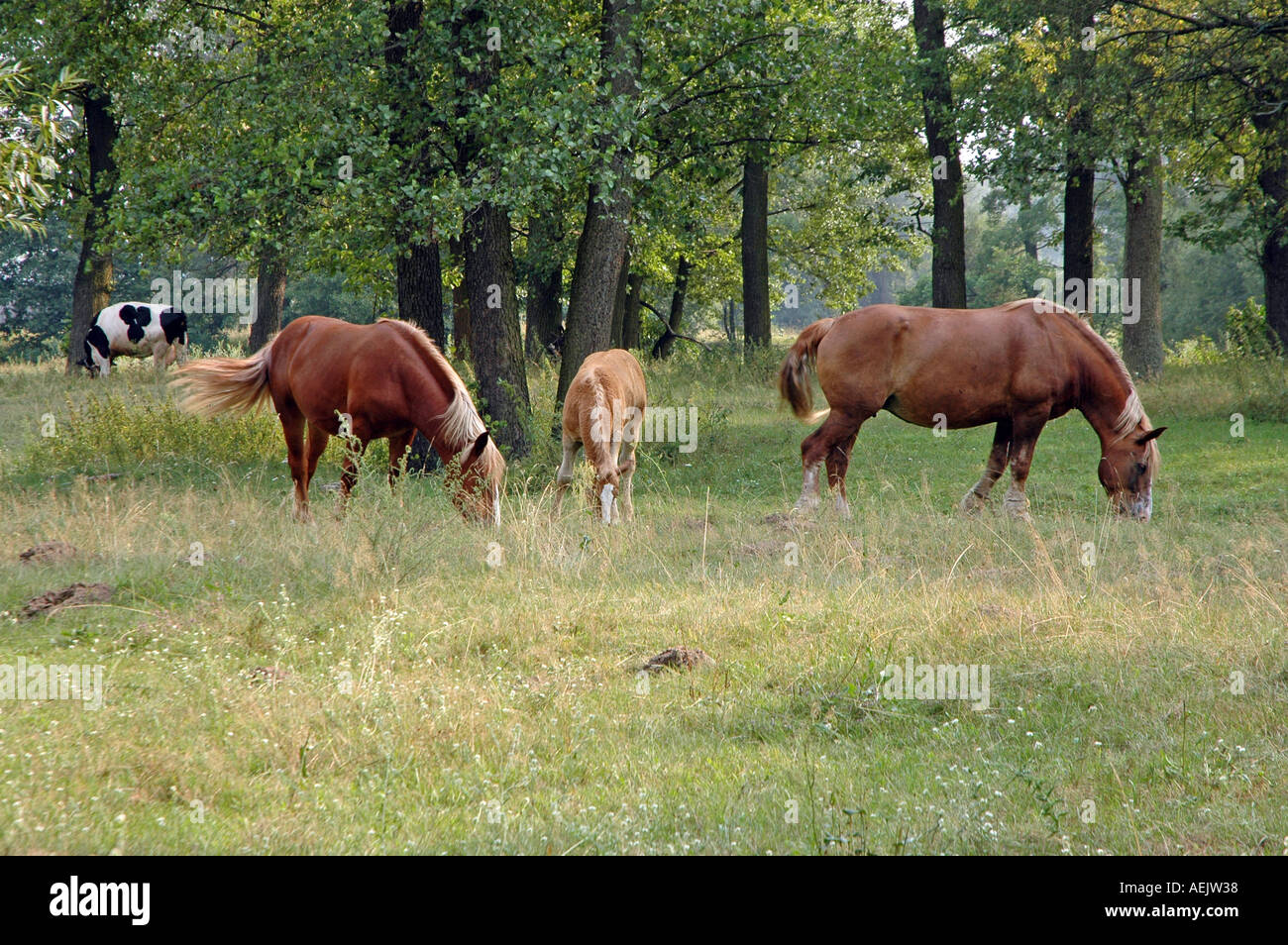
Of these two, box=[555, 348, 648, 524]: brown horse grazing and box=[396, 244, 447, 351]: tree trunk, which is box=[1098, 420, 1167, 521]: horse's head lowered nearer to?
box=[555, 348, 648, 524]: brown horse grazing

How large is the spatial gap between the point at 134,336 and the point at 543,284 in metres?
9.18

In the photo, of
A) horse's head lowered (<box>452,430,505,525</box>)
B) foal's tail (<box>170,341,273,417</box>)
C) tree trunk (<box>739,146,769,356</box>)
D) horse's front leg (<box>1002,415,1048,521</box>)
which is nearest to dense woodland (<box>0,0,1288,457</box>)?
foal's tail (<box>170,341,273,417</box>)

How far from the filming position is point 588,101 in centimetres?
1254

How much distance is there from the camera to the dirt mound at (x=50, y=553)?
8.16 meters

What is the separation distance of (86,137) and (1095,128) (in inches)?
795

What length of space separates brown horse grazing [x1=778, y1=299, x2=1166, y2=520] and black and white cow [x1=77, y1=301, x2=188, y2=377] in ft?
54.6

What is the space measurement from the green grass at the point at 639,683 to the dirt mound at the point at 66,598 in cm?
16

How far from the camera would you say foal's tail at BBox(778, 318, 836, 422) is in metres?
11.8

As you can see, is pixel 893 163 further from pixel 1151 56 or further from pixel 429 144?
pixel 429 144

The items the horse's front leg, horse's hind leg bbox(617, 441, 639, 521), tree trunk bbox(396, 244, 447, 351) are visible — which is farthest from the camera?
tree trunk bbox(396, 244, 447, 351)

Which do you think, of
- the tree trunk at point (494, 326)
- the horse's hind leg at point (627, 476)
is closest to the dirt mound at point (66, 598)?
the horse's hind leg at point (627, 476)

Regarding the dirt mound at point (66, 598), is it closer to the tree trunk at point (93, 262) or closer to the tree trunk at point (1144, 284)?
the tree trunk at point (93, 262)

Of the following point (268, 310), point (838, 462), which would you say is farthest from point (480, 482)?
point (268, 310)

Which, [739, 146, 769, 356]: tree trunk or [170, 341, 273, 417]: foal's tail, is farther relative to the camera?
[739, 146, 769, 356]: tree trunk
